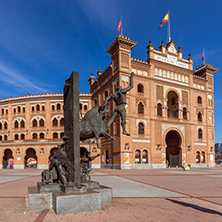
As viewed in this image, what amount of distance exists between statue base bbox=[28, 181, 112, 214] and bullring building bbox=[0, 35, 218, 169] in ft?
82.5

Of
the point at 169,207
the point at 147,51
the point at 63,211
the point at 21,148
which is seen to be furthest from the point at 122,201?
the point at 21,148

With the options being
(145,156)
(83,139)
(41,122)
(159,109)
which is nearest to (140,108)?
(159,109)

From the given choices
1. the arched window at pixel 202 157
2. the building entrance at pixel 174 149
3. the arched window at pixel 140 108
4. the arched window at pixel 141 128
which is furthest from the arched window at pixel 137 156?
the arched window at pixel 202 157

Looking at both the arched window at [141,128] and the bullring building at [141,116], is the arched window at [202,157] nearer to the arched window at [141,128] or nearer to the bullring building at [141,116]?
the bullring building at [141,116]

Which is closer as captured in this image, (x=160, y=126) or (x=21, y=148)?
(x=160, y=126)

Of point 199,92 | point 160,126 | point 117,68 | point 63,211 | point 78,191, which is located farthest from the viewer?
point 199,92

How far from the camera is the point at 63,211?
20.1 feet

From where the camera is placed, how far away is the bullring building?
33.8 meters

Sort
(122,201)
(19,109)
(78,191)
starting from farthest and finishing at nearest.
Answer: (19,109)
(122,201)
(78,191)

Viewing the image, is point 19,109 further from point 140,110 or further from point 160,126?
point 160,126

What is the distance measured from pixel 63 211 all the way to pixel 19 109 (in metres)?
43.8

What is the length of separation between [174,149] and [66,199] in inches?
1436

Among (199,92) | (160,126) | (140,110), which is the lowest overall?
(160,126)

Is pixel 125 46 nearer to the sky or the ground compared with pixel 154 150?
nearer to the sky
